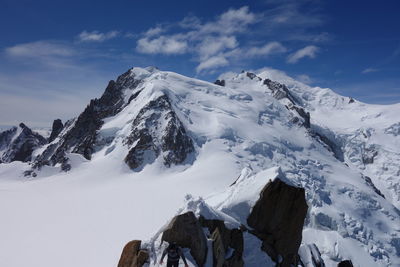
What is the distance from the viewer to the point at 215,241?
628 inches

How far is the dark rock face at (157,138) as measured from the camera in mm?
69375

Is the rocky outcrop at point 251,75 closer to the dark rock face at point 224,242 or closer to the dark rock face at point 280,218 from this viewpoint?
the dark rock face at point 280,218

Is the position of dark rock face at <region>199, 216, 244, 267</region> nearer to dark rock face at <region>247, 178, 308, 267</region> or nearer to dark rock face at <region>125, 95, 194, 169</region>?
dark rock face at <region>247, 178, 308, 267</region>

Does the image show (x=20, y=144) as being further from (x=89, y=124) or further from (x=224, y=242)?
(x=224, y=242)

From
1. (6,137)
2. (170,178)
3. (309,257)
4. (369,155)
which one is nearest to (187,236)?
(309,257)

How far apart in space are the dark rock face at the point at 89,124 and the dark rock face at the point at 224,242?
64.2 metres

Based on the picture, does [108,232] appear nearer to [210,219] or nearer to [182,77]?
[210,219]

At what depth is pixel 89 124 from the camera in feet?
315

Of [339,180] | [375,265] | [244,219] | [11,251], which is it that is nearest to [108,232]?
[11,251]

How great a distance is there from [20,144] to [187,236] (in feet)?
420

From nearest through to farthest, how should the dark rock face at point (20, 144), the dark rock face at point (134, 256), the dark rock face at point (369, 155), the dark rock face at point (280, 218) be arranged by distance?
the dark rock face at point (134, 256) → the dark rock face at point (280, 218) → the dark rock face at point (20, 144) → the dark rock face at point (369, 155)

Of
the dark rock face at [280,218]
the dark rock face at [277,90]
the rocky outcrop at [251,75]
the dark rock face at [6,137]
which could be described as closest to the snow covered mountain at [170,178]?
the dark rock face at [280,218]

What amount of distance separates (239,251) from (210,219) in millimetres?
2286

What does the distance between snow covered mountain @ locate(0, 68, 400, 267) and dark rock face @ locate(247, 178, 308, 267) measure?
2.13 feet
